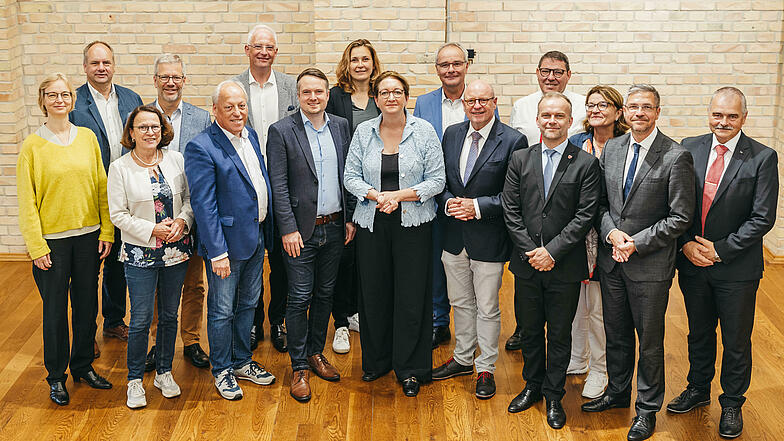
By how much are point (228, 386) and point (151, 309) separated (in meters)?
0.61

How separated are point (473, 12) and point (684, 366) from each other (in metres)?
3.23

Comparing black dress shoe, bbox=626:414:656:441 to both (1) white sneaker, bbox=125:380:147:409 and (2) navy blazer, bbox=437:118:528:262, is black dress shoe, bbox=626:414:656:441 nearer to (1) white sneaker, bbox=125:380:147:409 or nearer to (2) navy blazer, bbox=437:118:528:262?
(2) navy blazer, bbox=437:118:528:262

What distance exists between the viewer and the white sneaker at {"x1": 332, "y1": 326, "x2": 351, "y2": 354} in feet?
17.1

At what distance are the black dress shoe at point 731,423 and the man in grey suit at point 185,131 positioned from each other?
2.89m

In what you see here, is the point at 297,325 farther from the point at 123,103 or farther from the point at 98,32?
the point at 98,32

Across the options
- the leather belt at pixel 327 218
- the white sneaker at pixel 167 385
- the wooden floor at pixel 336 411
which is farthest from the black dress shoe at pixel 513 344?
the white sneaker at pixel 167 385

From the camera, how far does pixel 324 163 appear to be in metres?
4.55

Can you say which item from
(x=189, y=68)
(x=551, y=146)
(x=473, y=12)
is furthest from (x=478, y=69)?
(x=551, y=146)

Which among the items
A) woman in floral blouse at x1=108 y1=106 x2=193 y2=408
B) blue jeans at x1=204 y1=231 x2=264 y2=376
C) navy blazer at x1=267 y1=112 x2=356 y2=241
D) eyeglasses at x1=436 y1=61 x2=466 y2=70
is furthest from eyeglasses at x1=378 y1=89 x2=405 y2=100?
woman in floral blouse at x1=108 y1=106 x2=193 y2=408

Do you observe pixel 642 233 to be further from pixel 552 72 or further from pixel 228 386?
pixel 228 386

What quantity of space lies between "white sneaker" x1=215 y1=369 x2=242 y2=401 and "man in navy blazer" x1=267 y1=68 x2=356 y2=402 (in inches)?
11.9

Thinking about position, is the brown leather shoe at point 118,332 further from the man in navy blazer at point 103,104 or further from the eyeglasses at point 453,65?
the eyeglasses at point 453,65

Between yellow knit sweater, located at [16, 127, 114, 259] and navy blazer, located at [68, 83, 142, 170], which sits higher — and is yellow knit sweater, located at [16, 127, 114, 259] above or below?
below

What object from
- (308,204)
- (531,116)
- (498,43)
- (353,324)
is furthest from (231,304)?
(498,43)
